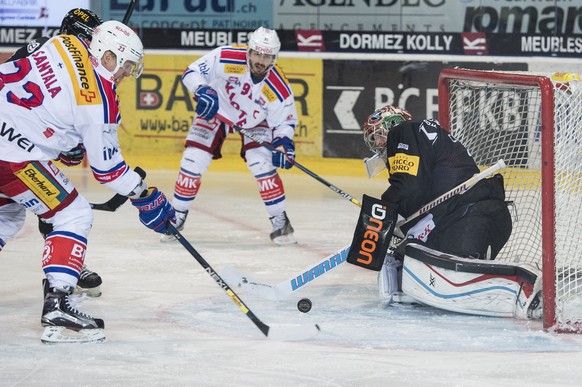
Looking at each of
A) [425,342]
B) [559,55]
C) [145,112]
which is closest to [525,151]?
[425,342]

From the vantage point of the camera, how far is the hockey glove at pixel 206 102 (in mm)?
5789

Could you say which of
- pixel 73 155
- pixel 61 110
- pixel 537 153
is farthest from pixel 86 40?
pixel 537 153

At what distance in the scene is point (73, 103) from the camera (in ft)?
12.8

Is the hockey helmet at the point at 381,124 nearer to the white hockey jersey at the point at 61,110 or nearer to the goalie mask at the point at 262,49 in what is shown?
the white hockey jersey at the point at 61,110

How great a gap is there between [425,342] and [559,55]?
4.34 m

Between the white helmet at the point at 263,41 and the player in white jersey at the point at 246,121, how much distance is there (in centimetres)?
13

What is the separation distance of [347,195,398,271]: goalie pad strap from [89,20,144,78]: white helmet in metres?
0.97

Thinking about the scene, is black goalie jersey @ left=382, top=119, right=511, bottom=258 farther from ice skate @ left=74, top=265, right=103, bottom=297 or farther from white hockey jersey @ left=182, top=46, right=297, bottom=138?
white hockey jersey @ left=182, top=46, right=297, bottom=138

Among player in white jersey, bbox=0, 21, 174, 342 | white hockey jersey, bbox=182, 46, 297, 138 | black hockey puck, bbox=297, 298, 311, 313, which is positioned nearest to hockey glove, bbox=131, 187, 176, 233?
player in white jersey, bbox=0, 21, 174, 342

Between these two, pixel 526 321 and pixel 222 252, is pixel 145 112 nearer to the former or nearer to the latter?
pixel 222 252

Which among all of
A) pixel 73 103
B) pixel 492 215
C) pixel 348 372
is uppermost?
pixel 73 103

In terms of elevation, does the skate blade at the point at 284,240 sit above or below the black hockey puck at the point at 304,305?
above

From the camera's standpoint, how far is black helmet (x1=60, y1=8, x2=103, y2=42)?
4605mm

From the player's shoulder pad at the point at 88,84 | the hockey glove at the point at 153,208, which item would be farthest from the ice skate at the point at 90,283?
the player's shoulder pad at the point at 88,84
